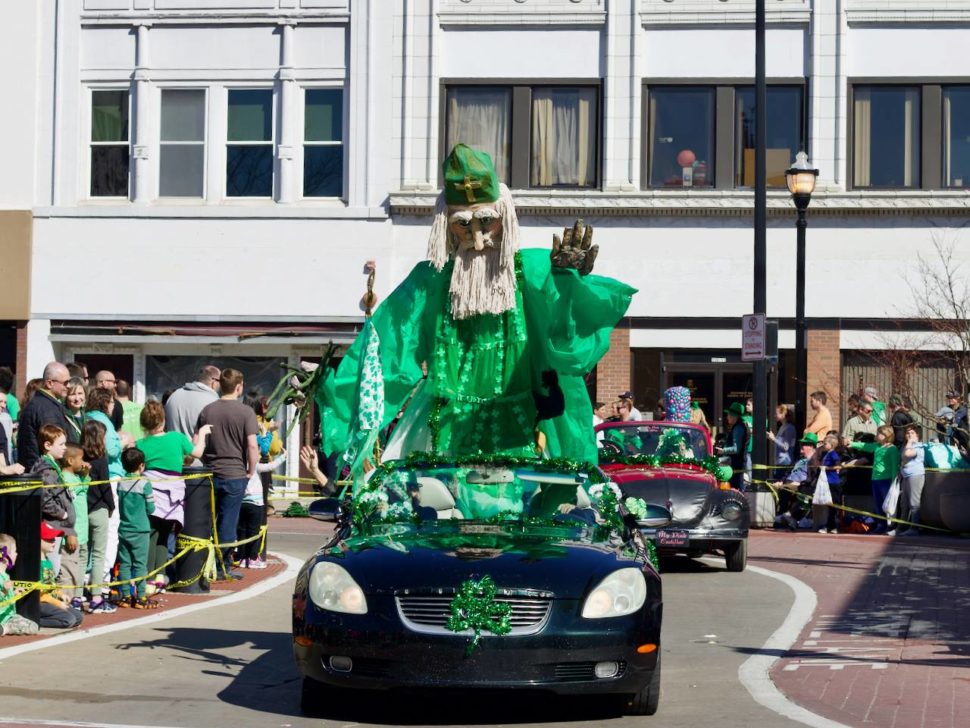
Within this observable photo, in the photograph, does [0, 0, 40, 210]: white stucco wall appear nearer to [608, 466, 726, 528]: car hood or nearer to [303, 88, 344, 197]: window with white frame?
[303, 88, 344, 197]: window with white frame

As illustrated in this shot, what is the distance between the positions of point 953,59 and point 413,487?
2174 cm

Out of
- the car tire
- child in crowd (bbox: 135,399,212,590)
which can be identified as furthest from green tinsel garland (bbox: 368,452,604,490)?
child in crowd (bbox: 135,399,212,590)

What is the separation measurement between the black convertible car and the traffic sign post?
48.5ft

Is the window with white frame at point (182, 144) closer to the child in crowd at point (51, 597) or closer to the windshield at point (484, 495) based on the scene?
the child in crowd at point (51, 597)

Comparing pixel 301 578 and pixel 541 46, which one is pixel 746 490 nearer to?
pixel 541 46

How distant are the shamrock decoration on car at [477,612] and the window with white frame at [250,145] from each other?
71.9ft

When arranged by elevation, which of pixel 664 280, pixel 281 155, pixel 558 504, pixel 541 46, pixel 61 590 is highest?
pixel 541 46

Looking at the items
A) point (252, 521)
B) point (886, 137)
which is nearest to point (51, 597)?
point (252, 521)

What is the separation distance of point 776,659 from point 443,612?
3279 millimetres

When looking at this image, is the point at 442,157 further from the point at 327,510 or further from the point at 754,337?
the point at 327,510

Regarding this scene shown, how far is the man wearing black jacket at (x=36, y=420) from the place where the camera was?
40.2 ft

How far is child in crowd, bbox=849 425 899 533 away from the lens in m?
22.0

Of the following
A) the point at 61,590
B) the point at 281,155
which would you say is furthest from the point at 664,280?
the point at 61,590

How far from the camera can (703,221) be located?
93.4ft
